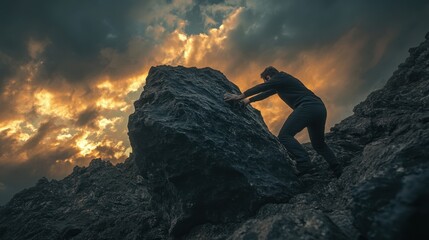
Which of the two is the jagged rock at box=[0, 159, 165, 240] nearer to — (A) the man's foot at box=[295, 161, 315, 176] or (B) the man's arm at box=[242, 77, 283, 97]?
(A) the man's foot at box=[295, 161, 315, 176]

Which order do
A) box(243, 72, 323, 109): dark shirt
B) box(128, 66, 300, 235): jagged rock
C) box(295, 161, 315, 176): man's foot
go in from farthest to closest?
box(243, 72, 323, 109): dark shirt, box(295, 161, 315, 176): man's foot, box(128, 66, 300, 235): jagged rock

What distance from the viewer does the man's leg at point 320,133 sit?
308 inches

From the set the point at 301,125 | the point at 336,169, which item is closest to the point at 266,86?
the point at 301,125

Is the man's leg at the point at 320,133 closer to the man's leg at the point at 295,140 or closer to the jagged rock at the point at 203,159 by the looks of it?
the man's leg at the point at 295,140

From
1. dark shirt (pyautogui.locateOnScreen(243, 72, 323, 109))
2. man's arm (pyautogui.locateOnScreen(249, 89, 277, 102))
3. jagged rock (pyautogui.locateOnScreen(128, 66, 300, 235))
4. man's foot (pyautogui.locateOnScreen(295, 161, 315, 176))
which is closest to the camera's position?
jagged rock (pyautogui.locateOnScreen(128, 66, 300, 235))

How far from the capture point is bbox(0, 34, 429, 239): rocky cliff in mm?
4176

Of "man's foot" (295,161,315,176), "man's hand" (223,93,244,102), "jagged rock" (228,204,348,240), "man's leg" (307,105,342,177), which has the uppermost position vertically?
"man's hand" (223,93,244,102)

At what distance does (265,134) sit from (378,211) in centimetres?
497

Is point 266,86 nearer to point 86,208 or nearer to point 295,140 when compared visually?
point 295,140

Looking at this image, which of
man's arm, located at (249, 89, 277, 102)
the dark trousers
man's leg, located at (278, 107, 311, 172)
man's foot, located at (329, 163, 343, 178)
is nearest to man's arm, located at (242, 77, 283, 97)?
man's arm, located at (249, 89, 277, 102)

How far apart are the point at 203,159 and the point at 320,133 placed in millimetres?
3627

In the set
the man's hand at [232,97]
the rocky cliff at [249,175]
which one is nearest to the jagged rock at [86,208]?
the rocky cliff at [249,175]

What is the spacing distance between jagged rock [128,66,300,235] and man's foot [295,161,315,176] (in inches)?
13.2

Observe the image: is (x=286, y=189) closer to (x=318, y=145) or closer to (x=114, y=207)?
(x=318, y=145)
